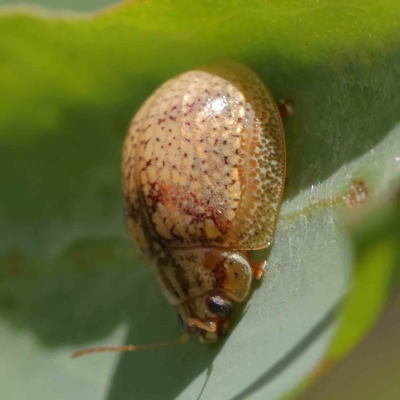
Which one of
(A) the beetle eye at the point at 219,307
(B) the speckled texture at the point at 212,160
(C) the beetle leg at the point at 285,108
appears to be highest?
(C) the beetle leg at the point at 285,108

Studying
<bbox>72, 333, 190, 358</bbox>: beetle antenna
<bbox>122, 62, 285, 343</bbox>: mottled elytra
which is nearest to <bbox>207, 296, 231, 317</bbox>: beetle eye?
<bbox>122, 62, 285, 343</bbox>: mottled elytra

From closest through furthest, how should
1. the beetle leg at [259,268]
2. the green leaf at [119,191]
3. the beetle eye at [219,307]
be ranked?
the green leaf at [119,191] → the beetle leg at [259,268] → the beetle eye at [219,307]

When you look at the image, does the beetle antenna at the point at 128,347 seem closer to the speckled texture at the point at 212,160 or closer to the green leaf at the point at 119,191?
the green leaf at the point at 119,191

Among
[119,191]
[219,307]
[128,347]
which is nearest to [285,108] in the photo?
[219,307]

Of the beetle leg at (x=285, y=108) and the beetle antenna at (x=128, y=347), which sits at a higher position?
the beetle leg at (x=285, y=108)

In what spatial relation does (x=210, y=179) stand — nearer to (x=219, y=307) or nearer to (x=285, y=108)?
(x=285, y=108)

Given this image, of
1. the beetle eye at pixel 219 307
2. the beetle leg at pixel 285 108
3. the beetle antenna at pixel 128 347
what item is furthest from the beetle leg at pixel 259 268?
the beetle leg at pixel 285 108
